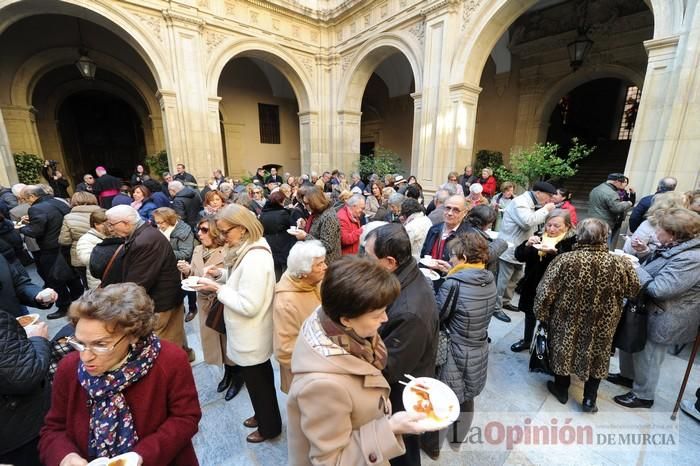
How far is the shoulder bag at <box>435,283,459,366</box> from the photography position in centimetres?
183

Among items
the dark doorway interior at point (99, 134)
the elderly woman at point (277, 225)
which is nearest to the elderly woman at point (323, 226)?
the elderly woman at point (277, 225)

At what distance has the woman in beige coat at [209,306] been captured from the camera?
249 centimetres

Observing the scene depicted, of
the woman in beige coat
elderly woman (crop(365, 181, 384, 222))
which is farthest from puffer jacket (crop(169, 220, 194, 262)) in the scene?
elderly woman (crop(365, 181, 384, 222))

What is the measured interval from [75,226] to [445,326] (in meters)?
4.26

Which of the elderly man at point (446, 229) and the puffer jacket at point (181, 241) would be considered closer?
the elderly man at point (446, 229)

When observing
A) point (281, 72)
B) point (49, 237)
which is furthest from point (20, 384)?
point (281, 72)

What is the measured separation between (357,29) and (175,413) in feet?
40.1

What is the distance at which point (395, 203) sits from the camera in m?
4.10

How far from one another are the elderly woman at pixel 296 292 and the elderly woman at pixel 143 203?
4052 mm

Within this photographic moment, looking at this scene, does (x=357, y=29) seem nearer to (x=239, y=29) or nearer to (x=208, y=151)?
(x=239, y=29)

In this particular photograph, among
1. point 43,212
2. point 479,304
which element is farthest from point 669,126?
point 43,212

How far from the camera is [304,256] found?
5.54 feet

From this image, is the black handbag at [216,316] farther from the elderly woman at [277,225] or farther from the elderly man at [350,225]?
the elderly man at [350,225]

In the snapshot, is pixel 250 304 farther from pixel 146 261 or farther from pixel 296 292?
pixel 146 261
